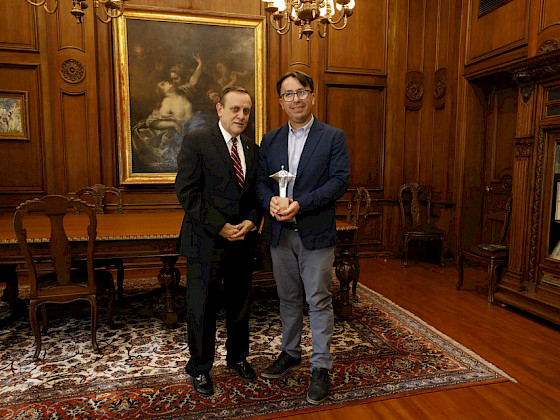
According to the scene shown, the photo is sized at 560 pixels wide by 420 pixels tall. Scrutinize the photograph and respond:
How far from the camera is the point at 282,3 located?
3.73 meters

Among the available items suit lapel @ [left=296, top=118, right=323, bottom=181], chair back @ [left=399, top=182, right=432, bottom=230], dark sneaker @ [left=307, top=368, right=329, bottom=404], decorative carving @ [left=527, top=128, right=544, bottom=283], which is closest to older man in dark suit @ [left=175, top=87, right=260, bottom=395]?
suit lapel @ [left=296, top=118, right=323, bottom=181]

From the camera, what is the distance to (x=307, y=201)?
2.14 metres

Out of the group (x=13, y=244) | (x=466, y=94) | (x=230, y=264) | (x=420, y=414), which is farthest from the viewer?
(x=466, y=94)

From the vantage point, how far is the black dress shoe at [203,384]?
7.54ft

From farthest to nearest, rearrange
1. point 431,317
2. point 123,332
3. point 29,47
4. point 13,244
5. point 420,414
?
1. point 29,47
2. point 431,317
3. point 123,332
4. point 13,244
5. point 420,414

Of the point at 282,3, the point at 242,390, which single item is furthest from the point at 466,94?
the point at 242,390

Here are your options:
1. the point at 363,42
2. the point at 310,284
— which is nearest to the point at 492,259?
the point at 310,284

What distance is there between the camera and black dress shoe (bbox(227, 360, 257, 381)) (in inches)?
96.8

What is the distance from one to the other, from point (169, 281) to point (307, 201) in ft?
5.09

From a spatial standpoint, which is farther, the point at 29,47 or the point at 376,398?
the point at 29,47

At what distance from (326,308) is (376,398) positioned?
1.83ft

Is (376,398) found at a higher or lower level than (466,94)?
lower

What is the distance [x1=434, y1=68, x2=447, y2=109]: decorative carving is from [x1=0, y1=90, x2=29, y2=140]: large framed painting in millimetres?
5064

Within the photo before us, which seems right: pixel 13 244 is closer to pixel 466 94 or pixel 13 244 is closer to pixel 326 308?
pixel 326 308
